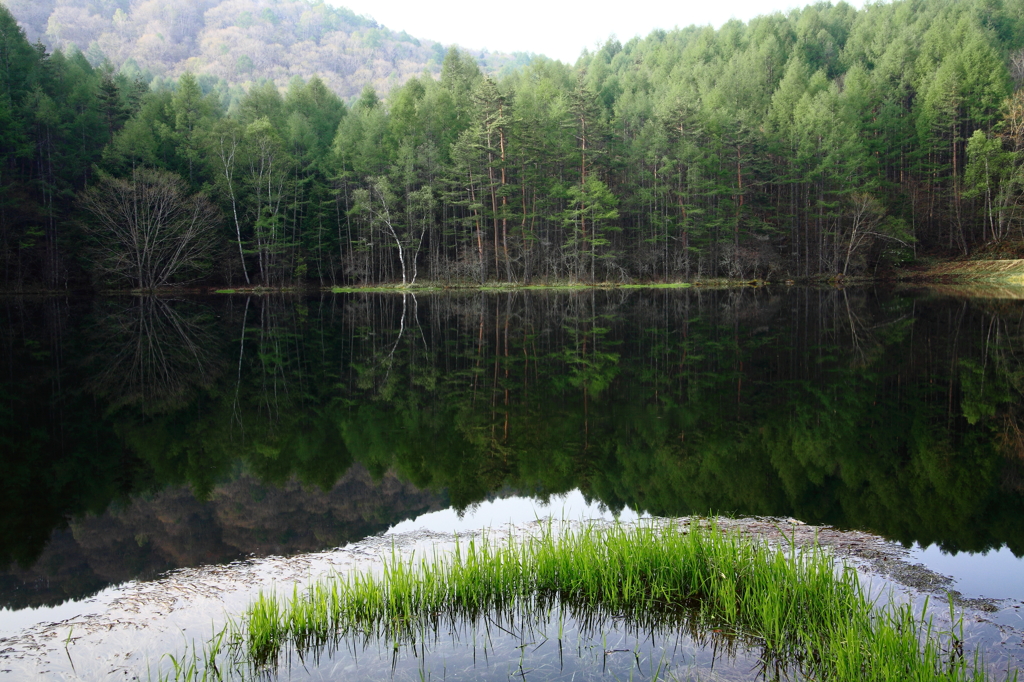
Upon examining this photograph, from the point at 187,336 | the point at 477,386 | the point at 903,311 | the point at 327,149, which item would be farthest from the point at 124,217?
the point at 903,311

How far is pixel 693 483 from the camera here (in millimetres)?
7965

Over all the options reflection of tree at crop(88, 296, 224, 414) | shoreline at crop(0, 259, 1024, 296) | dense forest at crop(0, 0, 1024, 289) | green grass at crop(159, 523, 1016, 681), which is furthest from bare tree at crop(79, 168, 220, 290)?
green grass at crop(159, 523, 1016, 681)

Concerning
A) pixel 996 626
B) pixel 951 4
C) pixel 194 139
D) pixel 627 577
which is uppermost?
pixel 951 4

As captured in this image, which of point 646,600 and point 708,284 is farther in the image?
point 708,284

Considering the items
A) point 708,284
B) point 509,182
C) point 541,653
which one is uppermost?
point 509,182

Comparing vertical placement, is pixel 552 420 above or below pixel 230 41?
below

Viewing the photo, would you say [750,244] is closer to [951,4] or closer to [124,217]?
[124,217]

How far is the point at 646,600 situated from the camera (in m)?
4.91

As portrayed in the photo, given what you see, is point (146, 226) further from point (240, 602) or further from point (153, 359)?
point (240, 602)

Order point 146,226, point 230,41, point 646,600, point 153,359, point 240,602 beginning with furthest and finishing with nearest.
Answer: point 230,41
point 146,226
point 153,359
point 240,602
point 646,600

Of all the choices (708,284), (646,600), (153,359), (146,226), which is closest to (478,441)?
(646,600)

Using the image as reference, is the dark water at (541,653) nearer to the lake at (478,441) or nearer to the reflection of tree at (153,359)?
the lake at (478,441)

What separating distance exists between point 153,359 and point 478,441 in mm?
11813

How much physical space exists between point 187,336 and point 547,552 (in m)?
20.4
